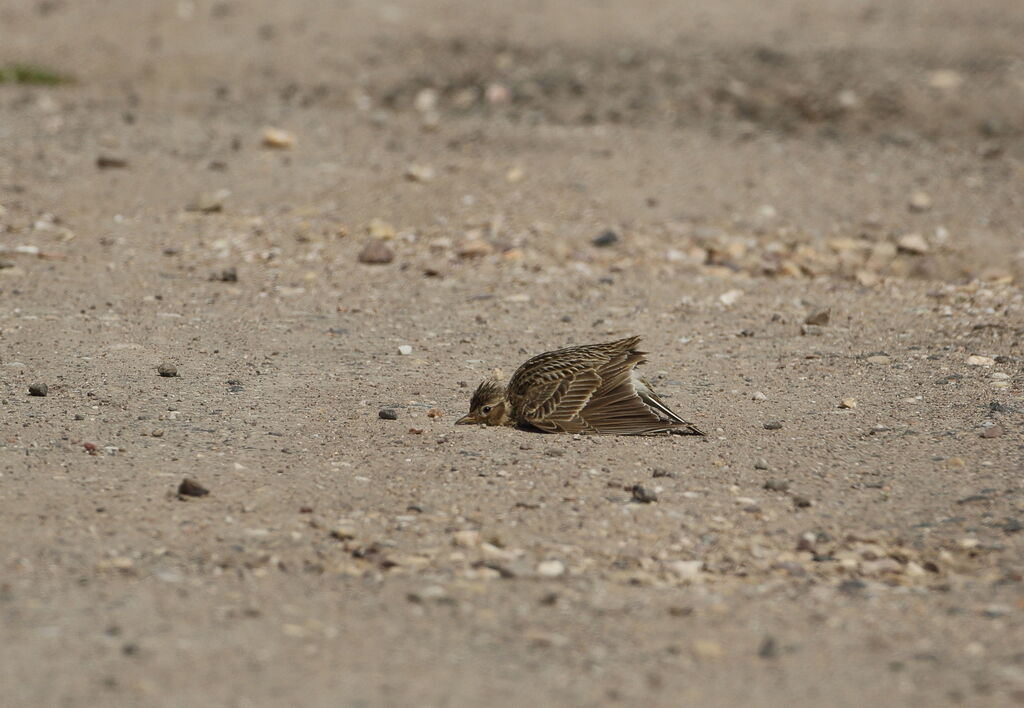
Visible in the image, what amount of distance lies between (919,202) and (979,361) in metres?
3.35

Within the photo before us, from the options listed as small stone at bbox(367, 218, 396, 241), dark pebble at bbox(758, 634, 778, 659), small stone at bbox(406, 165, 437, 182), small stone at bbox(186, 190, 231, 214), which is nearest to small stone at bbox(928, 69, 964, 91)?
small stone at bbox(406, 165, 437, 182)

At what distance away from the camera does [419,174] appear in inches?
412

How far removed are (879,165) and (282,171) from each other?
16.9 feet

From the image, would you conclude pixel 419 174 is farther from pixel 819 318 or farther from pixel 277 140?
pixel 819 318

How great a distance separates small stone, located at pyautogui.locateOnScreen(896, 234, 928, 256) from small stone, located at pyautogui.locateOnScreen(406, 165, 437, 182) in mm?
3721

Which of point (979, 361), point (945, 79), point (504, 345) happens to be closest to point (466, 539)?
point (504, 345)

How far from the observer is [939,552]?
496 cm

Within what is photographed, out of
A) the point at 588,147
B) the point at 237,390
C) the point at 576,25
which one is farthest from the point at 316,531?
the point at 576,25

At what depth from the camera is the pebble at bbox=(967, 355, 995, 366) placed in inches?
284

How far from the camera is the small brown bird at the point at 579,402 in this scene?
6117 mm

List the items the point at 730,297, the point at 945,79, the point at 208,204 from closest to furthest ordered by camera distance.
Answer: the point at 730,297
the point at 208,204
the point at 945,79

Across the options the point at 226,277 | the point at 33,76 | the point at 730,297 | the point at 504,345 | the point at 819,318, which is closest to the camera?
the point at 504,345

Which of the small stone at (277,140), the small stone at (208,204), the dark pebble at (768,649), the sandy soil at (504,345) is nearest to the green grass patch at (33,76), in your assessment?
the sandy soil at (504,345)

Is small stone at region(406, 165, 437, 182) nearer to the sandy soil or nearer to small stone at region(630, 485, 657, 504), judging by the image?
the sandy soil
